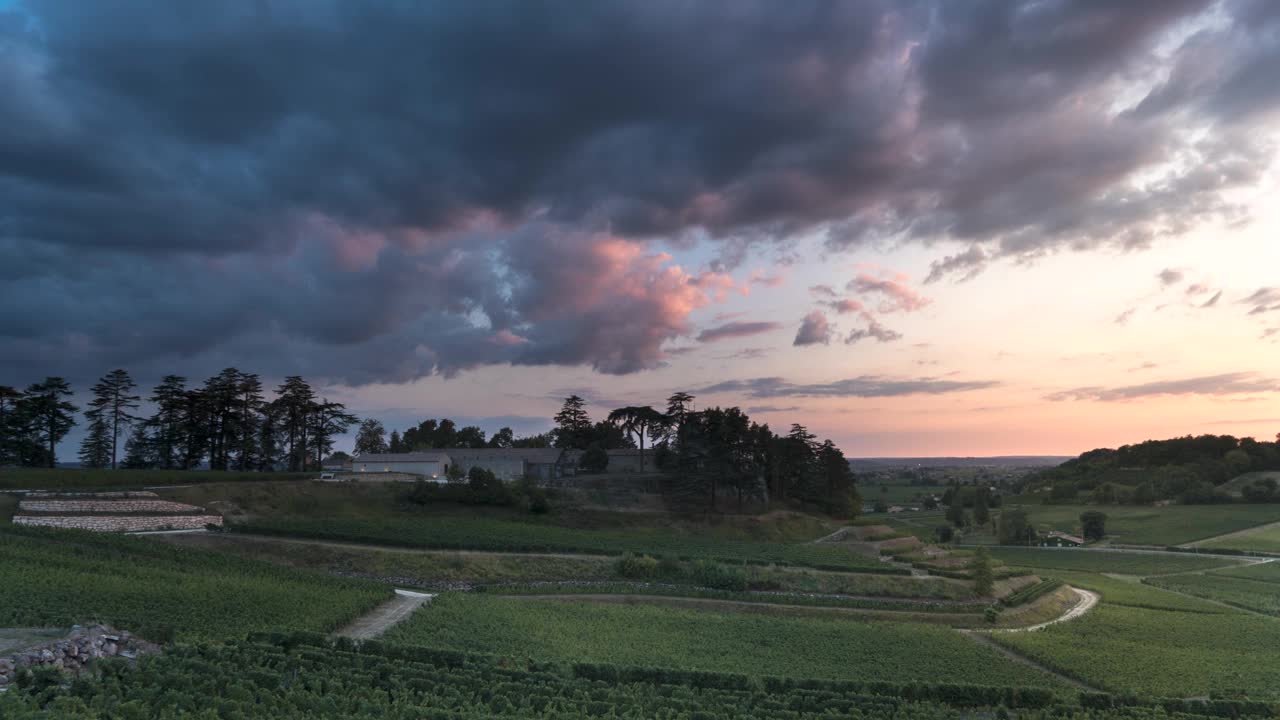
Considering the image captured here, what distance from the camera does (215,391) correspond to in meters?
79.8

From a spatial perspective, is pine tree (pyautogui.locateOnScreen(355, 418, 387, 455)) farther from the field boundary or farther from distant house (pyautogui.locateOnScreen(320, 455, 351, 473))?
the field boundary

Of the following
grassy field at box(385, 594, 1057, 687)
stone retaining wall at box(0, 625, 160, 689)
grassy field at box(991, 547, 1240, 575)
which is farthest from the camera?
grassy field at box(991, 547, 1240, 575)

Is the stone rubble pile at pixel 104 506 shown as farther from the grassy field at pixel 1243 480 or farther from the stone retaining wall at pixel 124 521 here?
the grassy field at pixel 1243 480

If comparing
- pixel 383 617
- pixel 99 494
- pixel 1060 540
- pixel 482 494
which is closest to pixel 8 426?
pixel 99 494

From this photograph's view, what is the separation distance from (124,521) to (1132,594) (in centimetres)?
7695

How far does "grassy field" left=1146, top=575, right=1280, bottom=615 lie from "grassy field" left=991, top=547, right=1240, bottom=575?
6.96 meters

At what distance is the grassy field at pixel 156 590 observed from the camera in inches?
933

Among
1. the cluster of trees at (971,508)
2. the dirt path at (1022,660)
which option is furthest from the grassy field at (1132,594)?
the cluster of trees at (971,508)

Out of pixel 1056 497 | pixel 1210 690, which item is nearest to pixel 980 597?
pixel 1210 690

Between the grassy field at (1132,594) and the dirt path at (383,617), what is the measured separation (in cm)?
4862

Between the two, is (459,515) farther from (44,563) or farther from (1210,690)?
(1210,690)

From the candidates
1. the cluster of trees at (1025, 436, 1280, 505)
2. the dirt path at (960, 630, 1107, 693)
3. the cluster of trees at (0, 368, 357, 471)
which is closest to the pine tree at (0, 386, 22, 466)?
the cluster of trees at (0, 368, 357, 471)

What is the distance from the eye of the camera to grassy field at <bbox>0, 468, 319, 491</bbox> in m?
53.8

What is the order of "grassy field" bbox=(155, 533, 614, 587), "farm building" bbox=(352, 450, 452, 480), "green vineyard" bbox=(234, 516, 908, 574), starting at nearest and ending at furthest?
1. "grassy field" bbox=(155, 533, 614, 587)
2. "green vineyard" bbox=(234, 516, 908, 574)
3. "farm building" bbox=(352, 450, 452, 480)
